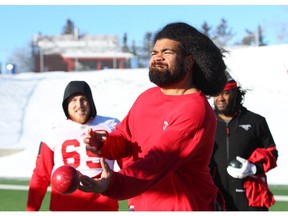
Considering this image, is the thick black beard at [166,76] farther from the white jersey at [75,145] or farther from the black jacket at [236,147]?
the black jacket at [236,147]

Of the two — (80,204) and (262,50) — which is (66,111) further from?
(262,50)

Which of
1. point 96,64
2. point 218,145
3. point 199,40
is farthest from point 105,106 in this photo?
point 96,64

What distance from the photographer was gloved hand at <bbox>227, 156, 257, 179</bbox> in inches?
232

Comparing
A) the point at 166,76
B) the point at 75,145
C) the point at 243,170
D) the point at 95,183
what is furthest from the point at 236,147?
the point at 95,183

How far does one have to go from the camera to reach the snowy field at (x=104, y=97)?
22062 millimetres

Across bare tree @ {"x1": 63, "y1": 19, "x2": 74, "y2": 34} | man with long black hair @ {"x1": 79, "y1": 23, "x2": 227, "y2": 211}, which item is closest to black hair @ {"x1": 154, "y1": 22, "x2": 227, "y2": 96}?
man with long black hair @ {"x1": 79, "y1": 23, "x2": 227, "y2": 211}

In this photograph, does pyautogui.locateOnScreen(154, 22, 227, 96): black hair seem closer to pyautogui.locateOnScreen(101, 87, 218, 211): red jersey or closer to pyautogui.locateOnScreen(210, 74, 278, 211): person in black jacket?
pyautogui.locateOnScreen(101, 87, 218, 211): red jersey

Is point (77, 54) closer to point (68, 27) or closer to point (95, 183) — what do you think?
point (68, 27)

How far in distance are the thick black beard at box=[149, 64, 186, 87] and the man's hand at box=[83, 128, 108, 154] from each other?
1.48 feet

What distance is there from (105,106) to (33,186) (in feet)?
73.7

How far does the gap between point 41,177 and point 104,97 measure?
23.7 metres

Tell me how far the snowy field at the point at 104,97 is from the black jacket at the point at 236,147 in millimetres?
11206

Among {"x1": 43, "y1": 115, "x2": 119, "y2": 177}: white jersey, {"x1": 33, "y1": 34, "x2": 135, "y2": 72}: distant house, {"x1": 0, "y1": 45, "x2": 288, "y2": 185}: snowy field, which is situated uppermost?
{"x1": 43, "y1": 115, "x2": 119, "y2": 177}: white jersey

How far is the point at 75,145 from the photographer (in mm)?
5539
